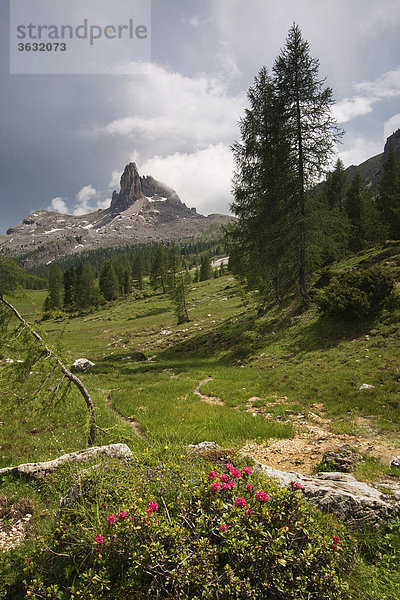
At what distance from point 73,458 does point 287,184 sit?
21335 mm

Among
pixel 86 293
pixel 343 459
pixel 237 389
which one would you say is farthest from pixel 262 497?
pixel 86 293

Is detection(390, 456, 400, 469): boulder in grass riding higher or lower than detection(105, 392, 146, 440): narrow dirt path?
higher

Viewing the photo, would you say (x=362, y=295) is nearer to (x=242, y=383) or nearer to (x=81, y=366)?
(x=242, y=383)

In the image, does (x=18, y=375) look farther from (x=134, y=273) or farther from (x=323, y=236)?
(x=134, y=273)

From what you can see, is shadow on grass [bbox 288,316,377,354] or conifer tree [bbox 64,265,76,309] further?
conifer tree [bbox 64,265,76,309]

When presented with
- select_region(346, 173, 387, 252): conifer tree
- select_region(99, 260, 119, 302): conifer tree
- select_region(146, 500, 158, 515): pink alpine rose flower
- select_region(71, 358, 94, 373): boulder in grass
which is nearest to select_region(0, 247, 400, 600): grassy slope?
select_region(71, 358, 94, 373): boulder in grass

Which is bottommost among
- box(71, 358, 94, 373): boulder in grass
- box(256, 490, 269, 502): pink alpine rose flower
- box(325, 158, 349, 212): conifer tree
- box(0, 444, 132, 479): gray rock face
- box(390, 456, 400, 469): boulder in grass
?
box(71, 358, 94, 373): boulder in grass

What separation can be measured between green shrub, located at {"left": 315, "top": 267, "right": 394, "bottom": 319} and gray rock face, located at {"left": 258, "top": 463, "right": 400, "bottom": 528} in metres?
12.6

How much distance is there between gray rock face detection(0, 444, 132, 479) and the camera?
546 centimetres

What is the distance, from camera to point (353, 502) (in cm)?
405

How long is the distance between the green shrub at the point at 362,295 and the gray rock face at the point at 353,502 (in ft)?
41.4

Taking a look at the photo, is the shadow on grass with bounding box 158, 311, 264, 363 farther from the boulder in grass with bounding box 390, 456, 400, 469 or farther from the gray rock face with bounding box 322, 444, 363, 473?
the boulder in grass with bounding box 390, 456, 400, 469

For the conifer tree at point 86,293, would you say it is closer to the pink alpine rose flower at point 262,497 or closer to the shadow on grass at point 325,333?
the shadow on grass at point 325,333

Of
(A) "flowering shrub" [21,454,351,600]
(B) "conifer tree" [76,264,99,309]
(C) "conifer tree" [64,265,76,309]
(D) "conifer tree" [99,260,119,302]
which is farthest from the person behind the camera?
(D) "conifer tree" [99,260,119,302]
